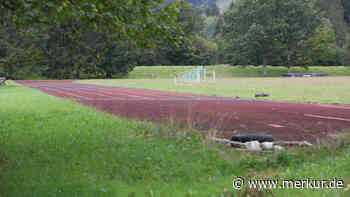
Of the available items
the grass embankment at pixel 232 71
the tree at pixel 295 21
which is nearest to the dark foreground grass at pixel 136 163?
the grass embankment at pixel 232 71

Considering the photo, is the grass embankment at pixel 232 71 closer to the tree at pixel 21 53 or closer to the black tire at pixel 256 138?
the tree at pixel 21 53

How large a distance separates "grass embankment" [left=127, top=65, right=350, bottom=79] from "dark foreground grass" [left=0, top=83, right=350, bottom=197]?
173 feet

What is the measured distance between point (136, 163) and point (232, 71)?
61.6m

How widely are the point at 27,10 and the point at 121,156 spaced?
9.47ft

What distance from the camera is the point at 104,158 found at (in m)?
6.21

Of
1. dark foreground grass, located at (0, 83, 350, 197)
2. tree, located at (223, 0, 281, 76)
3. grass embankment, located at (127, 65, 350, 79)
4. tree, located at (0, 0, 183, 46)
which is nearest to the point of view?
dark foreground grass, located at (0, 83, 350, 197)

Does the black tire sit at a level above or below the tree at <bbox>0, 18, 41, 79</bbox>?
below

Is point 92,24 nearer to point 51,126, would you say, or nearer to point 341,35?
point 51,126

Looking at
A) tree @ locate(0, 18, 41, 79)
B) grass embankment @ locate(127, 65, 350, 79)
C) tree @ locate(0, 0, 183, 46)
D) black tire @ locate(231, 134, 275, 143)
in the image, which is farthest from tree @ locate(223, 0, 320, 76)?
tree @ locate(0, 0, 183, 46)

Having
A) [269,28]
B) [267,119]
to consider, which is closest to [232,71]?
[269,28]

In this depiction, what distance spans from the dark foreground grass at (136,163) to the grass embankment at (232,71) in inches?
2076

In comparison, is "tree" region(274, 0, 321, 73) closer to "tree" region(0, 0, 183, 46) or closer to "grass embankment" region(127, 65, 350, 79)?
"grass embankment" region(127, 65, 350, 79)

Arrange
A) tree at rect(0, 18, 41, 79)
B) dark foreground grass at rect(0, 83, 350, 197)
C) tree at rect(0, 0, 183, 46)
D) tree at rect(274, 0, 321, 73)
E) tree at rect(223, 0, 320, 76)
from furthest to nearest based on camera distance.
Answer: tree at rect(274, 0, 321, 73) < tree at rect(223, 0, 320, 76) < tree at rect(0, 18, 41, 79) < tree at rect(0, 0, 183, 46) < dark foreground grass at rect(0, 83, 350, 197)

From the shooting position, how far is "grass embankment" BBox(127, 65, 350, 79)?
62750 mm
